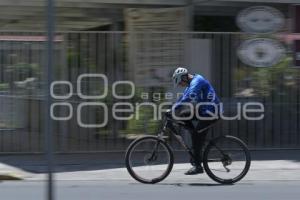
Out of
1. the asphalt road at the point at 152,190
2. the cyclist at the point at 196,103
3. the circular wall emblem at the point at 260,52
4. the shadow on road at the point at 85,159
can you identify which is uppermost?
the circular wall emblem at the point at 260,52

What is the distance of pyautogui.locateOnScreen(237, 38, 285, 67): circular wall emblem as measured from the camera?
13.4 metres

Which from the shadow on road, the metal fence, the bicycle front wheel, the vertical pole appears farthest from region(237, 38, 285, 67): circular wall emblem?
the vertical pole

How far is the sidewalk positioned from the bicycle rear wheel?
0.41 meters

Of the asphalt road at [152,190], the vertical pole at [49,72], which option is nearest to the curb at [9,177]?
the asphalt road at [152,190]

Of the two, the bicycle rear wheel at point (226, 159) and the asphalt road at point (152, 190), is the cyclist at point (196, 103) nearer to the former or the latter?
the bicycle rear wheel at point (226, 159)

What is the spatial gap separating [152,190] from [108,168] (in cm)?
224

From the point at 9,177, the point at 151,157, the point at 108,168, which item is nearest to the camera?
Answer: the point at 151,157

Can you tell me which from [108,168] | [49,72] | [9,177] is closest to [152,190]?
[108,168]

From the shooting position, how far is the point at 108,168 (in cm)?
1174

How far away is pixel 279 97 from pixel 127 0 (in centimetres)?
344

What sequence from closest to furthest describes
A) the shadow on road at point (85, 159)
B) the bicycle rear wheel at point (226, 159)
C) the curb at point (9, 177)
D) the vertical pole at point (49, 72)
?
the vertical pole at point (49, 72)
the bicycle rear wheel at point (226, 159)
the curb at point (9, 177)
the shadow on road at point (85, 159)

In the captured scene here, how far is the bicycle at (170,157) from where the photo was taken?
10.0 meters

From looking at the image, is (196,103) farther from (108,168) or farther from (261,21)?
(261,21)

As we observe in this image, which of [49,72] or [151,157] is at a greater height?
[49,72]
